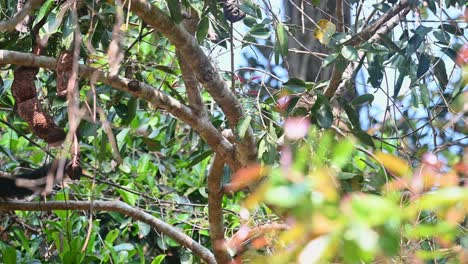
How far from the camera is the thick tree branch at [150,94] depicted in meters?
2.17

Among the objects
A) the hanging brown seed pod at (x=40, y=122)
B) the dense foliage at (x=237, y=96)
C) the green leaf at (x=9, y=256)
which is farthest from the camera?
the green leaf at (x=9, y=256)

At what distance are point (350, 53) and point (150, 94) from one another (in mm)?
562

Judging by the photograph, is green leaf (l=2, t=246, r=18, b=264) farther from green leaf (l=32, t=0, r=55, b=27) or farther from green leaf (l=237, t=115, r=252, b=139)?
green leaf (l=237, t=115, r=252, b=139)

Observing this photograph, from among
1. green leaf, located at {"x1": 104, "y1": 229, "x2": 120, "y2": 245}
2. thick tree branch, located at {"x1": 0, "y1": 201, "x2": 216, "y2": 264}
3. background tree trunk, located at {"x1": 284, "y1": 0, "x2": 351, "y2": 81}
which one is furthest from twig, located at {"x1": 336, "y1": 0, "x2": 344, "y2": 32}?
green leaf, located at {"x1": 104, "y1": 229, "x2": 120, "y2": 245}

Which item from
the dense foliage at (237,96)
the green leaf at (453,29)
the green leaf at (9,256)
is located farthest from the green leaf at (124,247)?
the green leaf at (453,29)

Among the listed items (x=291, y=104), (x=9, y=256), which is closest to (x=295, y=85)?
(x=291, y=104)

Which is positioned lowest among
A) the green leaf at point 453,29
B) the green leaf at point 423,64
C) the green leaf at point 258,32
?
the green leaf at point 423,64

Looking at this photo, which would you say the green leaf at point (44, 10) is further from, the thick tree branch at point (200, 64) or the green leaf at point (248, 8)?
the green leaf at point (248, 8)

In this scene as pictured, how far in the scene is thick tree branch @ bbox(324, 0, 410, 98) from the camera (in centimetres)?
248

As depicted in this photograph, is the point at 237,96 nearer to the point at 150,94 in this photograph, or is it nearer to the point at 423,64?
the point at 150,94

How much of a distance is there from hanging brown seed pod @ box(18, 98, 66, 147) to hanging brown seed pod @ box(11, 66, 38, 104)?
20 mm

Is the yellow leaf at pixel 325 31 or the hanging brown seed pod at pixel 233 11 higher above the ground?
the hanging brown seed pod at pixel 233 11

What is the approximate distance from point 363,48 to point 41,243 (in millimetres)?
1852

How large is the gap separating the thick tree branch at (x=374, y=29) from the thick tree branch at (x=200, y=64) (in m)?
0.30
